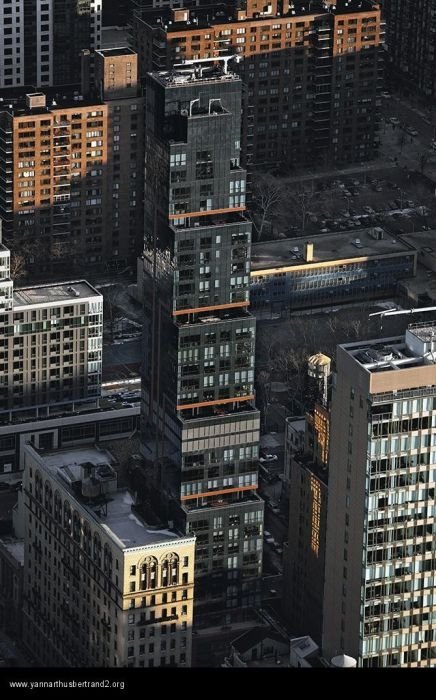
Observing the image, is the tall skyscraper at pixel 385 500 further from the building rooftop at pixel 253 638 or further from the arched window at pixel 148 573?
the building rooftop at pixel 253 638

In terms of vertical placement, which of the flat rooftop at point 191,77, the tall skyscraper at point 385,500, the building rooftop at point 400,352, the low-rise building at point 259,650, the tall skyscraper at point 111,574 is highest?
the flat rooftop at point 191,77

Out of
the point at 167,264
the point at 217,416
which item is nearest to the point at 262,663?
the point at 217,416

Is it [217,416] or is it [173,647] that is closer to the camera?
[173,647]

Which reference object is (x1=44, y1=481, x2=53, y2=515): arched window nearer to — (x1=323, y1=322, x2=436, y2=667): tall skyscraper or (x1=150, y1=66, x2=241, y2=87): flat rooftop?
(x1=323, y1=322, x2=436, y2=667): tall skyscraper

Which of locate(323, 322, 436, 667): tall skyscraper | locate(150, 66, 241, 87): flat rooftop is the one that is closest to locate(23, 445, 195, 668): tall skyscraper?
locate(323, 322, 436, 667): tall skyscraper

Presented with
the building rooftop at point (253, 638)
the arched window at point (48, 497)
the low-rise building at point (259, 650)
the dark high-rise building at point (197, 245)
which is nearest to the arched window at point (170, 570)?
the low-rise building at point (259, 650)

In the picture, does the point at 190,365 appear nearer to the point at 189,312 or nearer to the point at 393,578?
the point at 189,312
